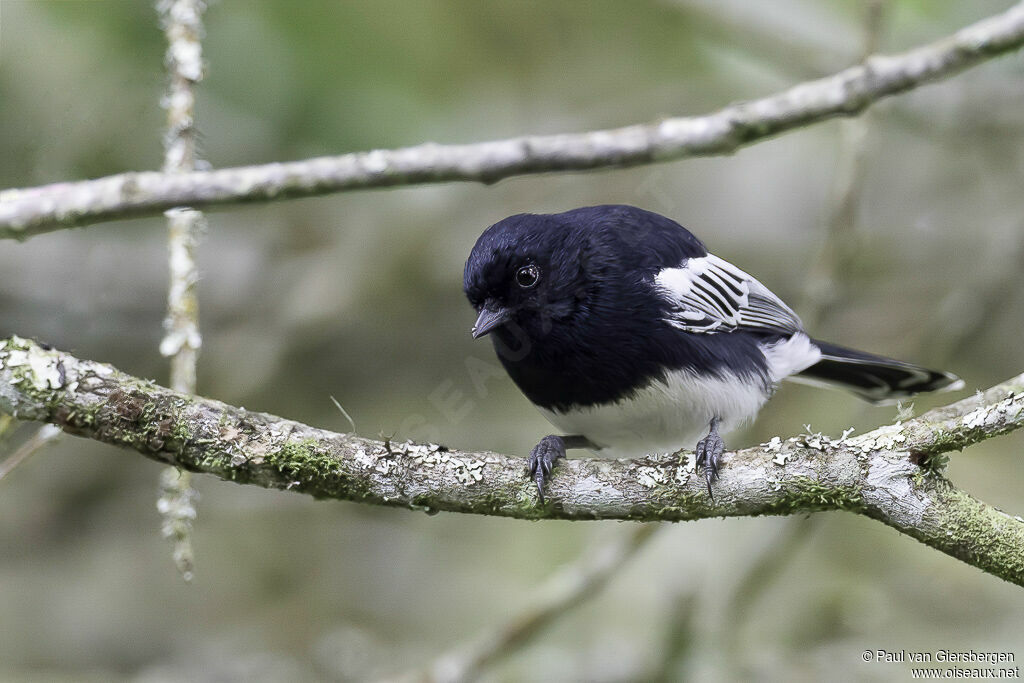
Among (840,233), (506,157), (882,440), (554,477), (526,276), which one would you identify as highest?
(840,233)

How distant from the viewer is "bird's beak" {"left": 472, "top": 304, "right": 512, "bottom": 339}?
3.40 meters

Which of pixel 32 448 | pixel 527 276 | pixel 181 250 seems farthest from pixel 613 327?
pixel 32 448

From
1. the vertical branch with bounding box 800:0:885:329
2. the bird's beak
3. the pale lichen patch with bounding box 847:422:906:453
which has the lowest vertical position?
the pale lichen patch with bounding box 847:422:906:453

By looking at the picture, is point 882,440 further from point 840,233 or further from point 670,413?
point 840,233

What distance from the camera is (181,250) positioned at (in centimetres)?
355

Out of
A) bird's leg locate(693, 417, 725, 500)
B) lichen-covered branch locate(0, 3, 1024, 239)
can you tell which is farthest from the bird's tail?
bird's leg locate(693, 417, 725, 500)

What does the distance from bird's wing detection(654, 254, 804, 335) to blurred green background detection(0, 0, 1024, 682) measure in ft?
5.86

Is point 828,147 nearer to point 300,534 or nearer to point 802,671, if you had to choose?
point 802,671

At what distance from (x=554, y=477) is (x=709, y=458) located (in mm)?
470

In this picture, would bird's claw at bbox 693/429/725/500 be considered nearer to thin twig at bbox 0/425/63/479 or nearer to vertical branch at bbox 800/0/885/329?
thin twig at bbox 0/425/63/479

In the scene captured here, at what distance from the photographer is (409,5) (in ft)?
23.9

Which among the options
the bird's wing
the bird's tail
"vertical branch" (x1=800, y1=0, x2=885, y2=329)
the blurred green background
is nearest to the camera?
the bird's wing

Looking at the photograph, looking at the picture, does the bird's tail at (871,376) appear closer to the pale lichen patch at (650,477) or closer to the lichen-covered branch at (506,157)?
the lichen-covered branch at (506,157)

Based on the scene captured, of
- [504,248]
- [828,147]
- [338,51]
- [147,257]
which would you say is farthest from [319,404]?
[828,147]
